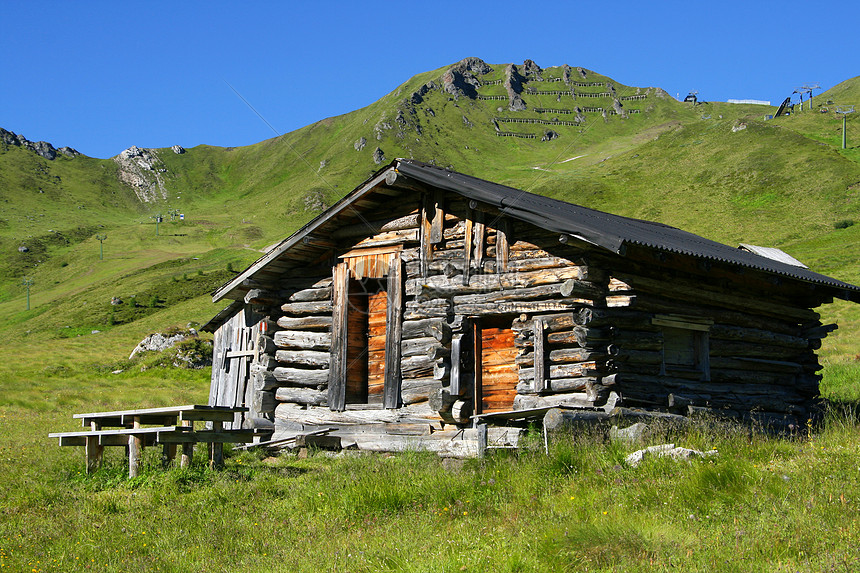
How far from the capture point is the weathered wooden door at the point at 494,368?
12859mm

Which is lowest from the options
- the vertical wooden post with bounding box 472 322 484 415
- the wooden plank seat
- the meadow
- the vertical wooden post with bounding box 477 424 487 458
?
the meadow

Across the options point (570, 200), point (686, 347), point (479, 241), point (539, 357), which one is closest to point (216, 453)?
point (539, 357)

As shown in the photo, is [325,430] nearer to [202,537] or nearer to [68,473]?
[68,473]

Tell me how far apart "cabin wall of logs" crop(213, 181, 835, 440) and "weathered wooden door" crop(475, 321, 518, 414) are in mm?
26

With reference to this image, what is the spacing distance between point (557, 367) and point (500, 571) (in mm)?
6397

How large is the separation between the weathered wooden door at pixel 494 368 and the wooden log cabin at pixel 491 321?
0.03 m

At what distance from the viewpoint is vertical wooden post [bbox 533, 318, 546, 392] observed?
1195 cm

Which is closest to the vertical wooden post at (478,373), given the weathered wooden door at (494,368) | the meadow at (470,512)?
the weathered wooden door at (494,368)

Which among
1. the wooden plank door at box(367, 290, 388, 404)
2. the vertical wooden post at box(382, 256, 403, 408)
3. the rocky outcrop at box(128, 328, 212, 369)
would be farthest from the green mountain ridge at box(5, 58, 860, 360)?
the vertical wooden post at box(382, 256, 403, 408)

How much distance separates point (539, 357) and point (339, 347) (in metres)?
4.38

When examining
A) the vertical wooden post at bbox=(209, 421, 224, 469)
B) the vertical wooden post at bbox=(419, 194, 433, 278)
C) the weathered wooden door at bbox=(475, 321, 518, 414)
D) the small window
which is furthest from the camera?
the vertical wooden post at bbox=(419, 194, 433, 278)

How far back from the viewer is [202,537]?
287 inches

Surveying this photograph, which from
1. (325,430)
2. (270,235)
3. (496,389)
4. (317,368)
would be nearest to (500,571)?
(496,389)

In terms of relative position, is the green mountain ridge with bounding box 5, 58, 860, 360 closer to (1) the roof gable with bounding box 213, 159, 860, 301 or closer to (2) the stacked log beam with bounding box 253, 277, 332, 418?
(1) the roof gable with bounding box 213, 159, 860, 301
